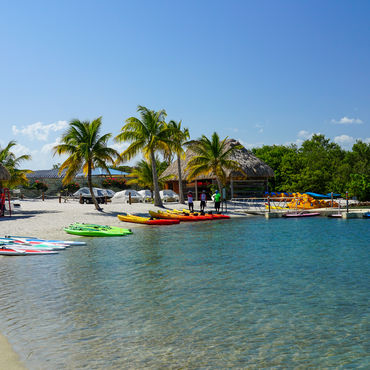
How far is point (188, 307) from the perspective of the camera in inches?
318

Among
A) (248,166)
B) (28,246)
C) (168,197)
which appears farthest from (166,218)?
(248,166)

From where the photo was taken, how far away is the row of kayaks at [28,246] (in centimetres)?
1429

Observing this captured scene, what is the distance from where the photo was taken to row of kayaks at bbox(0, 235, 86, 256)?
1429 centimetres

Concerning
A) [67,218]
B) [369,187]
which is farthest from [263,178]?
[67,218]

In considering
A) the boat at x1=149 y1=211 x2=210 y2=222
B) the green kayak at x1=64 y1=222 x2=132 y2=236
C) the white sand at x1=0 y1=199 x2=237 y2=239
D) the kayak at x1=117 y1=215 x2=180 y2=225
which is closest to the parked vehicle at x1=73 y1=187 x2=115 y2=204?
the white sand at x1=0 y1=199 x2=237 y2=239

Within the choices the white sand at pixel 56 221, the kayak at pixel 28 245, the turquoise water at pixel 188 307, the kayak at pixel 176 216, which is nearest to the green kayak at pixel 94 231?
the white sand at pixel 56 221

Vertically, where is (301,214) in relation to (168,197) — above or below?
below

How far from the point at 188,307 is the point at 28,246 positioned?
29.2ft

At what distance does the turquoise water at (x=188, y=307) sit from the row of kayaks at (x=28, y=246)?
405mm

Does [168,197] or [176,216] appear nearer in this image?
[176,216]

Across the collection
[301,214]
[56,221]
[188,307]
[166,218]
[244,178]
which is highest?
[244,178]

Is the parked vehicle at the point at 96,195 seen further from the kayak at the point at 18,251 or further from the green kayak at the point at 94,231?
the kayak at the point at 18,251

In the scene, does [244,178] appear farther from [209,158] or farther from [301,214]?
[301,214]

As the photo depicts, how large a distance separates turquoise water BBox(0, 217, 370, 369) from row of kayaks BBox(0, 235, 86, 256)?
0.41 metres
